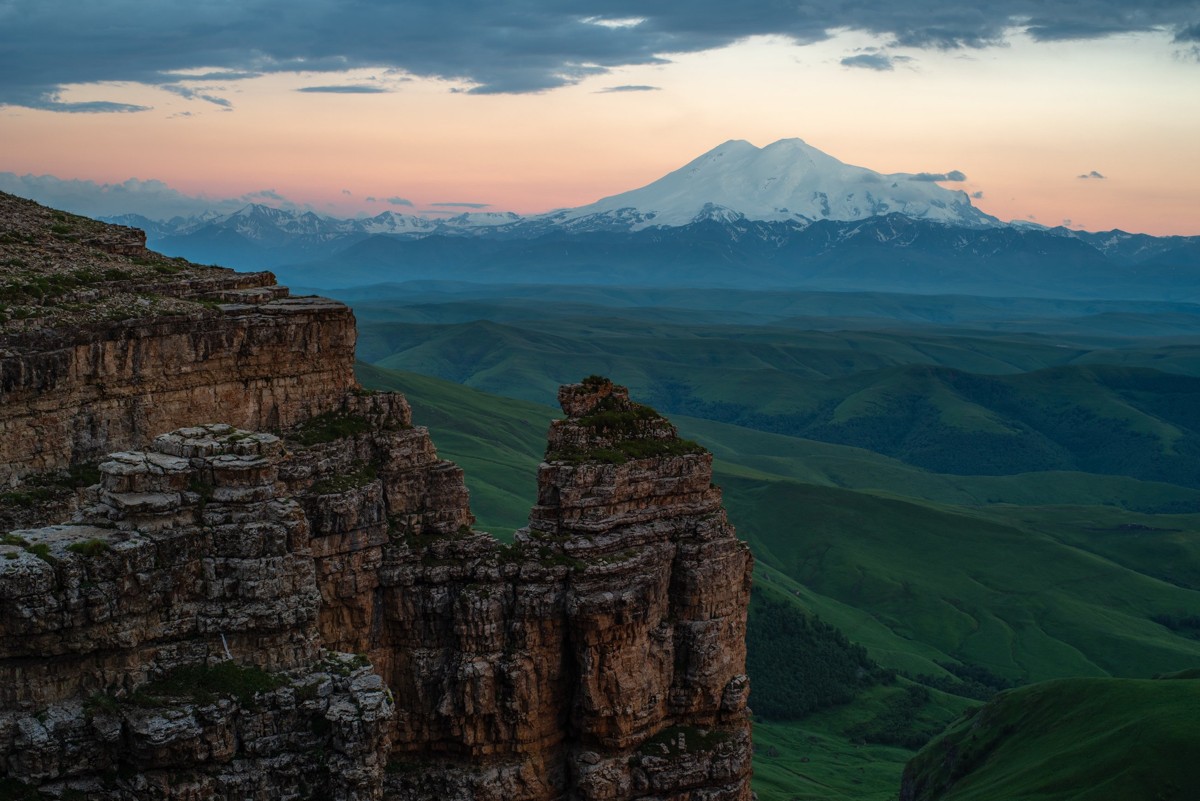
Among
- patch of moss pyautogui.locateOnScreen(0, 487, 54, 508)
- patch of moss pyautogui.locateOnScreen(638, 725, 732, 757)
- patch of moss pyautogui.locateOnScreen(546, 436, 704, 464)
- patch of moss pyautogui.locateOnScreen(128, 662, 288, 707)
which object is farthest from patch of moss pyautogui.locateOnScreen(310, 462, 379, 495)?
patch of moss pyautogui.locateOnScreen(638, 725, 732, 757)

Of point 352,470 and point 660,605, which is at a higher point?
point 352,470

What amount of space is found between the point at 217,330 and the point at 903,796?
274ft

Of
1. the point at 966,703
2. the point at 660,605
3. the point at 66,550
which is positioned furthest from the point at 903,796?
the point at 66,550

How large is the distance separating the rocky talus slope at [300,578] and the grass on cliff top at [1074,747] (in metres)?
44.8

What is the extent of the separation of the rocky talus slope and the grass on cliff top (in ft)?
147

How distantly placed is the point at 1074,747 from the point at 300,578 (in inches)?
3079

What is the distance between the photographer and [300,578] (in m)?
40.1

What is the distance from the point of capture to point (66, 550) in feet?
122

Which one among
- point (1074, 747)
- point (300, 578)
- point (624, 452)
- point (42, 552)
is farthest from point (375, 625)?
point (1074, 747)

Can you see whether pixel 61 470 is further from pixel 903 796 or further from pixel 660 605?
pixel 903 796

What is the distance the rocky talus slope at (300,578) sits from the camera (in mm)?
37188

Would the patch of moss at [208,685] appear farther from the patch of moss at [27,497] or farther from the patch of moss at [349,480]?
the patch of moss at [349,480]

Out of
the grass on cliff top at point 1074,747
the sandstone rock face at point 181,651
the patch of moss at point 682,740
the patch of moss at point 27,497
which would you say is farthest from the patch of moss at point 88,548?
the grass on cliff top at point 1074,747

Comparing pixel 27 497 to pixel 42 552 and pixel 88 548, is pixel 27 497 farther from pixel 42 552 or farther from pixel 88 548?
pixel 88 548
